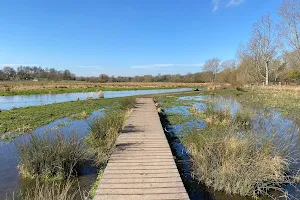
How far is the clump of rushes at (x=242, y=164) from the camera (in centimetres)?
442

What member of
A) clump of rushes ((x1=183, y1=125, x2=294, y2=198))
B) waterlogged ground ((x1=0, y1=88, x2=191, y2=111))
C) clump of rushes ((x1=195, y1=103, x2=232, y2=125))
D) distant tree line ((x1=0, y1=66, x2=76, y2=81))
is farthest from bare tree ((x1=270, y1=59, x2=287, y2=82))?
distant tree line ((x1=0, y1=66, x2=76, y2=81))

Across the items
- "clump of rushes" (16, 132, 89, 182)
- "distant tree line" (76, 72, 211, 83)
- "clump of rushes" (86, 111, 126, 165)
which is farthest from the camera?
"distant tree line" (76, 72, 211, 83)

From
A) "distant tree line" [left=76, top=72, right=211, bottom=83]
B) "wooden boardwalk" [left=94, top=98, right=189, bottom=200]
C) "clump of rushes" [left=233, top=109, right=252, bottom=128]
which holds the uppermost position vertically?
"distant tree line" [left=76, top=72, right=211, bottom=83]

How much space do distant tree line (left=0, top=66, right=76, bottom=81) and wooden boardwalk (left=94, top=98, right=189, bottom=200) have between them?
250 feet

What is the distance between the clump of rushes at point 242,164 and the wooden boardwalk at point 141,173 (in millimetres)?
761

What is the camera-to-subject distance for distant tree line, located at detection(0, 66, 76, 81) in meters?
74.0

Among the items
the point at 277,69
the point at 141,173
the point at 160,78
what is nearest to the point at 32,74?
the point at 160,78

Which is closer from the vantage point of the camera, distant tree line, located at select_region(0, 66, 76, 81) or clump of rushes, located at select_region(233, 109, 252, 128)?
clump of rushes, located at select_region(233, 109, 252, 128)

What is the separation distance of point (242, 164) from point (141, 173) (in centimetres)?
192

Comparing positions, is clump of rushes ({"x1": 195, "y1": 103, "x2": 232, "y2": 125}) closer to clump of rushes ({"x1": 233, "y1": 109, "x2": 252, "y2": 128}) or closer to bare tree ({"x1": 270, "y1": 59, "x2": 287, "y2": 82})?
clump of rushes ({"x1": 233, "y1": 109, "x2": 252, "y2": 128})

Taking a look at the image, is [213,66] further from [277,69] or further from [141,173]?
[141,173]

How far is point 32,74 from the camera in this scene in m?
82.2

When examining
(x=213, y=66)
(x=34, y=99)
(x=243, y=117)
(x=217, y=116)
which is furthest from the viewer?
(x=213, y=66)

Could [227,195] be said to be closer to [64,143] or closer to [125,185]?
[125,185]
